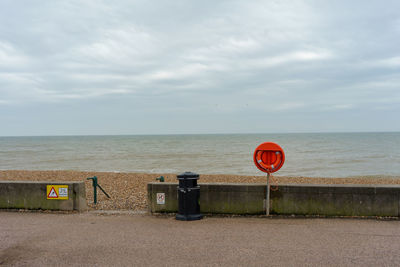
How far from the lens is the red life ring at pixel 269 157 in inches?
279

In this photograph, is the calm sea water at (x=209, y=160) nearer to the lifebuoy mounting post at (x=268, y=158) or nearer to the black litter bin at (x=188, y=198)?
the lifebuoy mounting post at (x=268, y=158)

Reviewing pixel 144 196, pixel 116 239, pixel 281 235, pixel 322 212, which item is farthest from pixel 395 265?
pixel 144 196

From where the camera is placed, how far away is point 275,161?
7.13 metres

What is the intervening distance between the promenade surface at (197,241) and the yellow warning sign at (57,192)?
2.39 feet

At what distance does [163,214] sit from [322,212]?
3.27 meters

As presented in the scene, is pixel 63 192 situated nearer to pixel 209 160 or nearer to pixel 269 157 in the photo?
pixel 269 157

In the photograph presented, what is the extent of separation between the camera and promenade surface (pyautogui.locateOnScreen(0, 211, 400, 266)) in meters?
4.71

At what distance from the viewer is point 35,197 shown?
7.92m

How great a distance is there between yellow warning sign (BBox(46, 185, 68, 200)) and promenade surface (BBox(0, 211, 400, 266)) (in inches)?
28.7

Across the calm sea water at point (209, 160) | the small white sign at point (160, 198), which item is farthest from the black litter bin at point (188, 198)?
the calm sea water at point (209, 160)

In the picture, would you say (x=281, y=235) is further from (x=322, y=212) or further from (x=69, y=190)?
(x=69, y=190)

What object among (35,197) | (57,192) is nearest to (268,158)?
(57,192)

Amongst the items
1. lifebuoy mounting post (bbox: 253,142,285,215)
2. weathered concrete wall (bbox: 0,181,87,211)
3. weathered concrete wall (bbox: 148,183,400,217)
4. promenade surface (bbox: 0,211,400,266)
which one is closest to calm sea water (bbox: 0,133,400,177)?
weathered concrete wall (bbox: 148,183,400,217)

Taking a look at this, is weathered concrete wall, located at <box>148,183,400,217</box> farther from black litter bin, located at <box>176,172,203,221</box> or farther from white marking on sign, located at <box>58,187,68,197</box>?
white marking on sign, located at <box>58,187,68,197</box>
